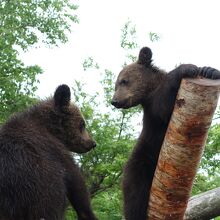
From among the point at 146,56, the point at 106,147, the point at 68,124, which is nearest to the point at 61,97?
the point at 68,124

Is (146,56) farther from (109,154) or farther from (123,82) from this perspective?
(109,154)

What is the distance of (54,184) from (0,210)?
1.97ft

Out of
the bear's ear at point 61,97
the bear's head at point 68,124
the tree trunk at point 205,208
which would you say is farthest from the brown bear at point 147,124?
the bear's ear at point 61,97

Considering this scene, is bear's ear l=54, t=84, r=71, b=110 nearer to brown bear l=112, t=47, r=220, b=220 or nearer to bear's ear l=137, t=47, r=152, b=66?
brown bear l=112, t=47, r=220, b=220

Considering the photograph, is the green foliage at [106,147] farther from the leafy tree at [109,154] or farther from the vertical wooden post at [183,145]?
the vertical wooden post at [183,145]

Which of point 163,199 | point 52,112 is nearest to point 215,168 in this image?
point 52,112

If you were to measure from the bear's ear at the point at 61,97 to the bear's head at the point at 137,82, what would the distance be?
1.00 m

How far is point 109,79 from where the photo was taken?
19.0 metres

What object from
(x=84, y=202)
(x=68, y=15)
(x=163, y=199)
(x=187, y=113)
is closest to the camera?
(x=187, y=113)

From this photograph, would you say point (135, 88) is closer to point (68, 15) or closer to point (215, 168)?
point (215, 168)

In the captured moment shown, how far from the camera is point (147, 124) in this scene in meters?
6.78

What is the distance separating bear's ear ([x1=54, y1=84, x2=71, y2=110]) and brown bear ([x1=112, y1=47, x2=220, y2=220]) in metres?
1.00

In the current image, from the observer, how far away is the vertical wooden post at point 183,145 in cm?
473

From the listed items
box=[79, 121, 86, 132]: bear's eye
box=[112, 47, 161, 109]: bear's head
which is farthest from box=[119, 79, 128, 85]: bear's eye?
box=[79, 121, 86, 132]: bear's eye
